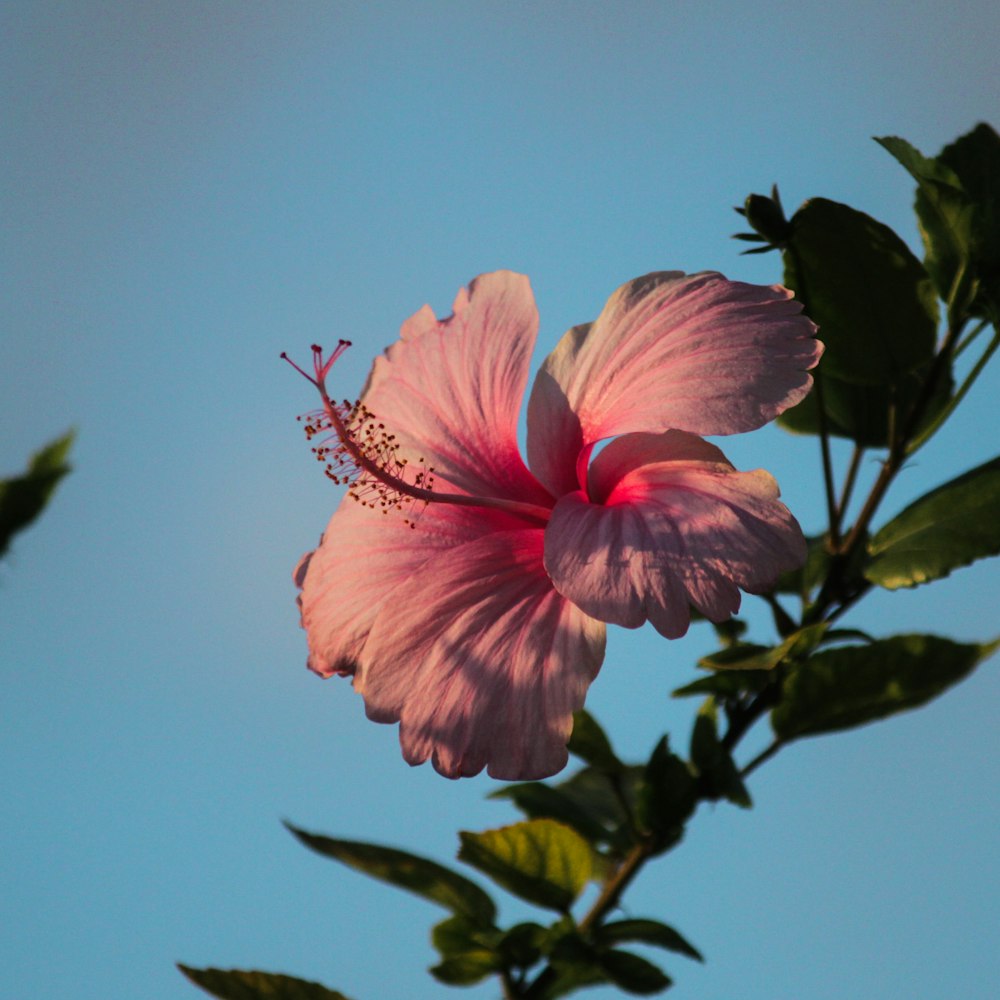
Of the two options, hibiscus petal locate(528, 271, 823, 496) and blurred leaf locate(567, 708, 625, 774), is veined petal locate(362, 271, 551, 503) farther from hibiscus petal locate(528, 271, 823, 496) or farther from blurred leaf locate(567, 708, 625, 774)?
blurred leaf locate(567, 708, 625, 774)

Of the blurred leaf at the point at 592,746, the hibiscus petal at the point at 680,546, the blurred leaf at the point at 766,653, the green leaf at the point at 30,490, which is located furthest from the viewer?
the green leaf at the point at 30,490

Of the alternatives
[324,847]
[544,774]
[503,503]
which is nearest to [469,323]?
[503,503]

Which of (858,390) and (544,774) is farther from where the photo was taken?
(858,390)

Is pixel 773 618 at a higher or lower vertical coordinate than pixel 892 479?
lower

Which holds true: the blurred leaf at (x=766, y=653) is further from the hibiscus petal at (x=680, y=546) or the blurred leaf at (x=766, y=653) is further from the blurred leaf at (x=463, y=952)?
the blurred leaf at (x=463, y=952)

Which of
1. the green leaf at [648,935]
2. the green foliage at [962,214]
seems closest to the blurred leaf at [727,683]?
the green leaf at [648,935]

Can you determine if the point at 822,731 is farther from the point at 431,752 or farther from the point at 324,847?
the point at 324,847

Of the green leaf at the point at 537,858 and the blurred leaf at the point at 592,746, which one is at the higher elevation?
the blurred leaf at the point at 592,746
